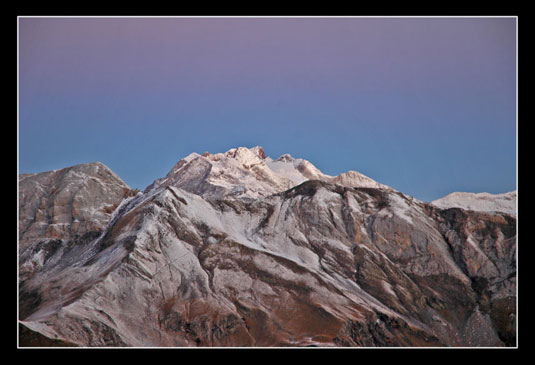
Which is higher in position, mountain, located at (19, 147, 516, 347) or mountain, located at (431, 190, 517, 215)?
mountain, located at (431, 190, 517, 215)

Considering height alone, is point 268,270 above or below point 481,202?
below

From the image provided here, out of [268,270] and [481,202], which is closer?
[268,270]

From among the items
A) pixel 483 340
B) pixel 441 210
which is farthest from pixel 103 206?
pixel 483 340

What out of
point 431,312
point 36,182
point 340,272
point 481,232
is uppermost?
point 36,182

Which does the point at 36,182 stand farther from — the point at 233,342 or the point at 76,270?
the point at 233,342
